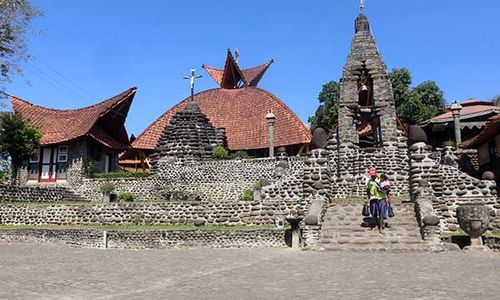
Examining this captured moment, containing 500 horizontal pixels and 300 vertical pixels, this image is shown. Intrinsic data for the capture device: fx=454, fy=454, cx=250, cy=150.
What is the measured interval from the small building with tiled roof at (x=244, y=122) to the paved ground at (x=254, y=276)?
20.5 meters

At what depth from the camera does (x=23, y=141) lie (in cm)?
2633

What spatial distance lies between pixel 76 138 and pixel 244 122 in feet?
41.3

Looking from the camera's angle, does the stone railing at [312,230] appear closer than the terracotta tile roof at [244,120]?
Yes

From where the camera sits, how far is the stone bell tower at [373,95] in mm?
23656

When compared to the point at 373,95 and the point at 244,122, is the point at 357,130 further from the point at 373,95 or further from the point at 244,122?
the point at 244,122

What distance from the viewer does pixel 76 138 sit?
2939 centimetres

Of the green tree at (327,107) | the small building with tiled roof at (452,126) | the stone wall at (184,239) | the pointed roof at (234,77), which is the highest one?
the pointed roof at (234,77)

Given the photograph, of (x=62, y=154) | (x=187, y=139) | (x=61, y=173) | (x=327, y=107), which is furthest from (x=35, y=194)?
(x=327, y=107)

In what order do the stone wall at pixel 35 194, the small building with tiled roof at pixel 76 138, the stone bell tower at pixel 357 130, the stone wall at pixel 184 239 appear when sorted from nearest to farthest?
the stone wall at pixel 184 239, the stone wall at pixel 35 194, the stone bell tower at pixel 357 130, the small building with tiled roof at pixel 76 138

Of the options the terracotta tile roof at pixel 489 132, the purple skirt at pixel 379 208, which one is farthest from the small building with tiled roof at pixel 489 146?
the purple skirt at pixel 379 208

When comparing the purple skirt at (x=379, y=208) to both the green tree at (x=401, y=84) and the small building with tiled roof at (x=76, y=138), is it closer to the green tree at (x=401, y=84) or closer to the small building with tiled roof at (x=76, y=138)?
the small building with tiled roof at (x=76, y=138)

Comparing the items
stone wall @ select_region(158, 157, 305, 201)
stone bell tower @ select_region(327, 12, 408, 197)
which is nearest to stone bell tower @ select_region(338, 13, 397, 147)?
stone bell tower @ select_region(327, 12, 408, 197)

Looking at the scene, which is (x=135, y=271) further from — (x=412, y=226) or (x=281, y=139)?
(x=281, y=139)

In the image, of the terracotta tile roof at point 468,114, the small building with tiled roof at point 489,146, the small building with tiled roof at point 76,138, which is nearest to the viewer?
the small building with tiled roof at point 489,146
